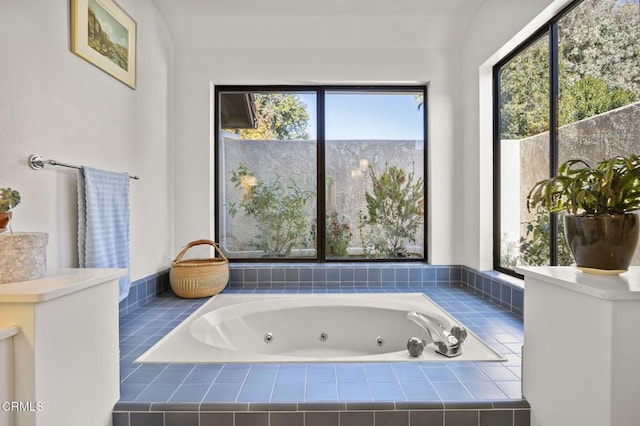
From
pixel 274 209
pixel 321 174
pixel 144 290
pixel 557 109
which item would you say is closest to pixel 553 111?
pixel 557 109

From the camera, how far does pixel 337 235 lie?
2.88 m

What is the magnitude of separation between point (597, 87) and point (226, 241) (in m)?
2.51

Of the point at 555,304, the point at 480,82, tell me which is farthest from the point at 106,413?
the point at 480,82

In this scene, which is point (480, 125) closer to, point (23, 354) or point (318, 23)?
point (318, 23)

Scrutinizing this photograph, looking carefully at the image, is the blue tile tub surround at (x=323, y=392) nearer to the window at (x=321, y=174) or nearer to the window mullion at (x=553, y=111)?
the window mullion at (x=553, y=111)

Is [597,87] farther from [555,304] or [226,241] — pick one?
[226,241]

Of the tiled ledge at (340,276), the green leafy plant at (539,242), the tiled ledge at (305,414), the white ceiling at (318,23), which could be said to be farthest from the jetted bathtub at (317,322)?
the white ceiling at (318,23)

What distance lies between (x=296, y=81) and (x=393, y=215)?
1.30m

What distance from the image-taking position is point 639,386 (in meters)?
0.88

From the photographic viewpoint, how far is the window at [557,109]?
1.52 metres

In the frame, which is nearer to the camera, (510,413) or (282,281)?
(510,413)

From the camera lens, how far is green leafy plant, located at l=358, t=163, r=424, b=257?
9.46 feet

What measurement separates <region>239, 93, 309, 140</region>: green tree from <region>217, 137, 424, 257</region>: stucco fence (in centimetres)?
6

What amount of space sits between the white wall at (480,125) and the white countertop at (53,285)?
7.32 ft
